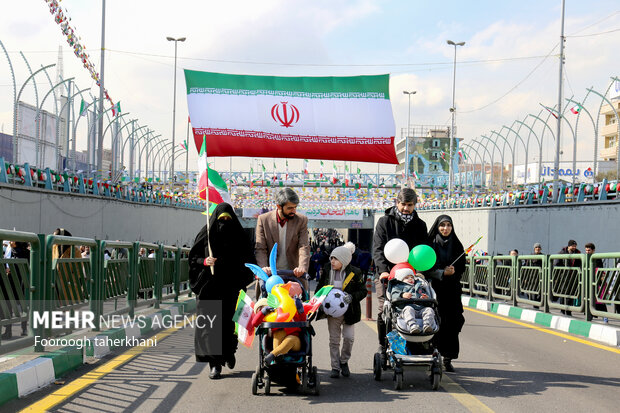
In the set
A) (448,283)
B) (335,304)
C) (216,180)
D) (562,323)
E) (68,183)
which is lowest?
(562,323)

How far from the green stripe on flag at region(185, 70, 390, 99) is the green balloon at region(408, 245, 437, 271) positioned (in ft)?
24.8

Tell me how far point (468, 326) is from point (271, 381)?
7.24 metres

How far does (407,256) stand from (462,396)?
1357mm

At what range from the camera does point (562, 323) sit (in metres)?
12.8

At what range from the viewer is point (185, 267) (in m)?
17.4

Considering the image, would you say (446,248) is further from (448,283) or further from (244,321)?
(244,321)

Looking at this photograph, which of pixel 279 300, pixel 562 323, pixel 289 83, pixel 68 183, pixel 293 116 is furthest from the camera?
pixel 68 183

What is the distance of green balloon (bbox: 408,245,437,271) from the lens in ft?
22.5

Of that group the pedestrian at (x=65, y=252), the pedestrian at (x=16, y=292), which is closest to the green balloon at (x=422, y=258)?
the pedestrian at (x=16, y=292)

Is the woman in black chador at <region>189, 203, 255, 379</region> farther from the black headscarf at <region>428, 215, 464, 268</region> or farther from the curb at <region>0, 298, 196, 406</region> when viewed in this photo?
the black headscarf at <region>428, 215, 464, 268</region>

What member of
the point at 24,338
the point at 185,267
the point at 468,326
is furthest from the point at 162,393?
the point at 185,267

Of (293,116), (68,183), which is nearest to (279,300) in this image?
(293,116)

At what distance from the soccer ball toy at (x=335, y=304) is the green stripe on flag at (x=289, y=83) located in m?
7.63

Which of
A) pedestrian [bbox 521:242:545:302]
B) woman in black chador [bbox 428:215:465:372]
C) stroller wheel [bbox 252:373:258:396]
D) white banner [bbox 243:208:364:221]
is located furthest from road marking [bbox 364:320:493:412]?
white banner [bbox 243:208:364:221]
